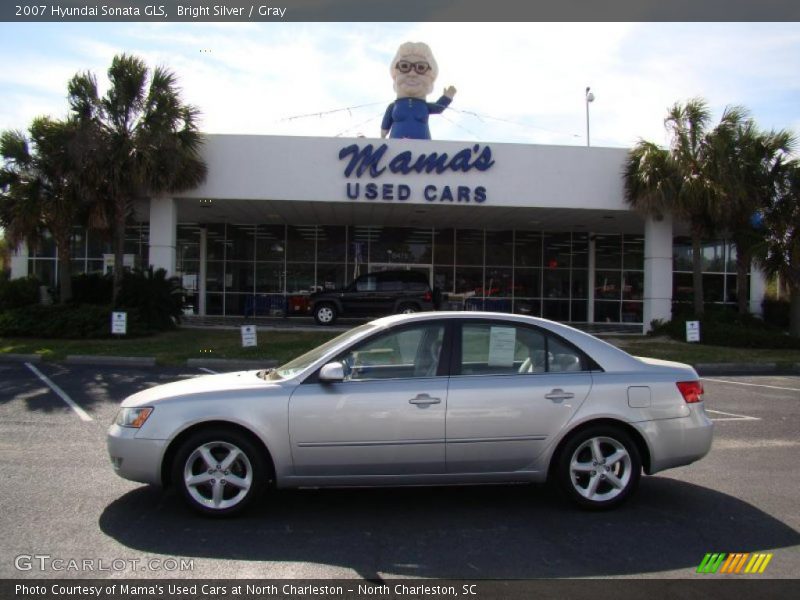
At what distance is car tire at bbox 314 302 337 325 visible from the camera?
68.7ft

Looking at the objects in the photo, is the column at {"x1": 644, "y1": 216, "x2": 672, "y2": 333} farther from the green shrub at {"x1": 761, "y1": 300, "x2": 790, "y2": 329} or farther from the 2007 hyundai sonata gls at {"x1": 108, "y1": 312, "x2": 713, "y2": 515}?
the 2007 hyundai sonata gls at {"x1": 108, "y1": 312, "x2": 713, "y2": 515}

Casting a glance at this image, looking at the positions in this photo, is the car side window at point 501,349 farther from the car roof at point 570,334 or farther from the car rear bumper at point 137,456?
the car rear bumper at point 137,456

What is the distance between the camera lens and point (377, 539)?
4426 mm

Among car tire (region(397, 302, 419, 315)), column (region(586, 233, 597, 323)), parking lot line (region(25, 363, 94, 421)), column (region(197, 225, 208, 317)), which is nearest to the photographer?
parking lot line (region(25, 363, 94, 421))

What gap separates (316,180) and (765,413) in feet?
42.5

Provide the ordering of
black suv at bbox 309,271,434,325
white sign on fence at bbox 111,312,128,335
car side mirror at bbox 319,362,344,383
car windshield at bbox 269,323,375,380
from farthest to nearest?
black suv at bbox 309,271,434,325 < white sign on fence at bbox 111,312,128,335 < car windshield at bbox 269,323,375,380 < car side mirror at bbox 319,362,344,383

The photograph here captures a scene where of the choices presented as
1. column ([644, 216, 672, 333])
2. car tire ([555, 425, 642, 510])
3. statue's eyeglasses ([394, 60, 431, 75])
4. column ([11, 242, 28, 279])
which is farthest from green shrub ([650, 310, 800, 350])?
column ([11, 242, 28, 279])

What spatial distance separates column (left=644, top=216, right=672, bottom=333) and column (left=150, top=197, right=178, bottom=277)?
45.8ft

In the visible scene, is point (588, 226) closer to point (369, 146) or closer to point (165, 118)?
point (369, 146)

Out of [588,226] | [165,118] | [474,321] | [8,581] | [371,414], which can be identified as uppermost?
[165,118]

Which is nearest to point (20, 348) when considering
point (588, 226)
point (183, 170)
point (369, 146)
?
point (183, 170)

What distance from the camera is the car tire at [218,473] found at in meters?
4.68
